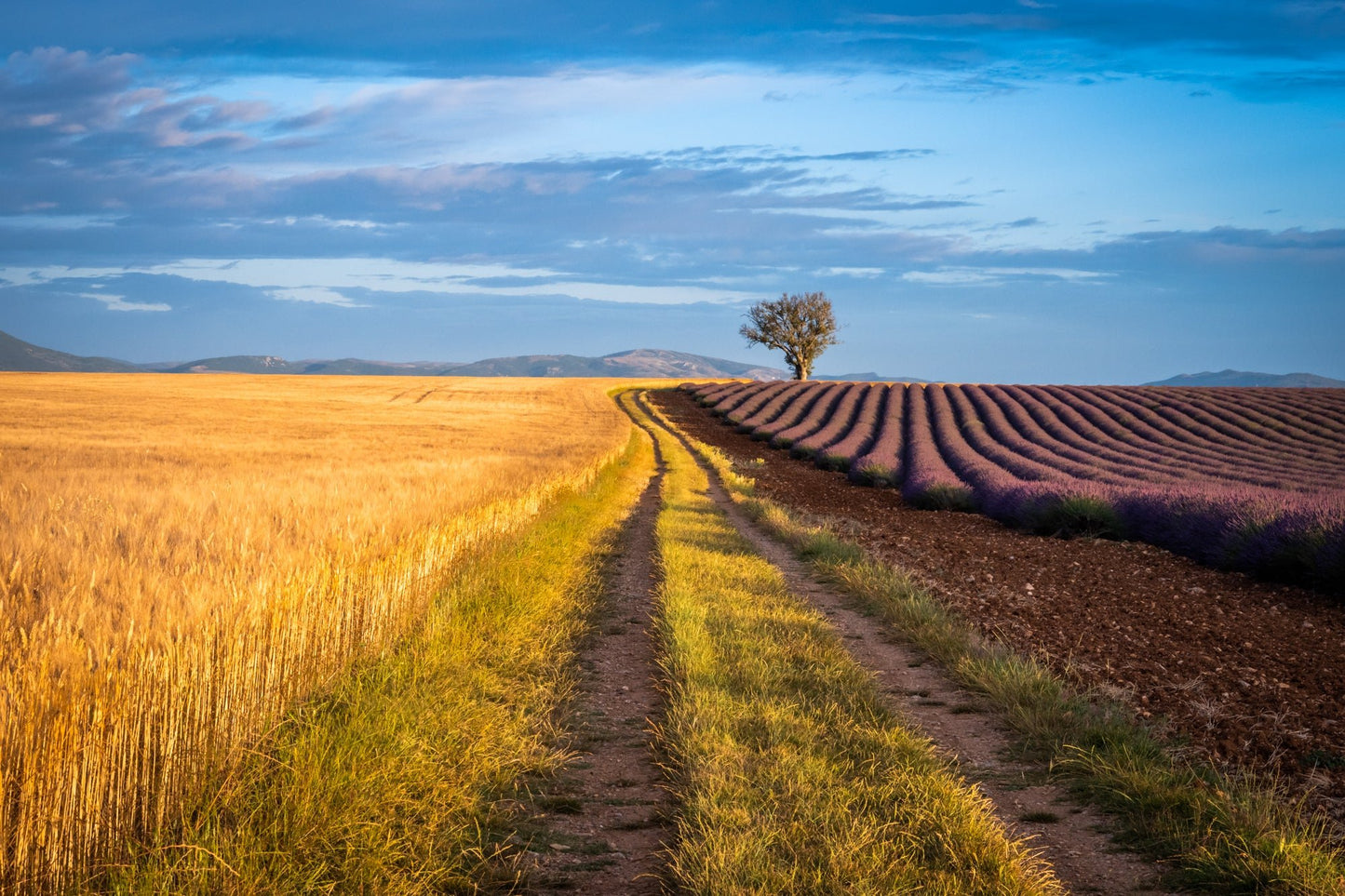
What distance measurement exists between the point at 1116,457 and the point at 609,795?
2578 cm

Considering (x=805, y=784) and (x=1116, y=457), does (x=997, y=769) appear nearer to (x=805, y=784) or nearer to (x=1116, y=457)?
(x=805, y=784)

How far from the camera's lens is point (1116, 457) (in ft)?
87.4

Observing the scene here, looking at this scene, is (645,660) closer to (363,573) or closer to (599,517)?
(363,573)

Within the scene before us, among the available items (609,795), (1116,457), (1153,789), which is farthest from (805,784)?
(1116,457)

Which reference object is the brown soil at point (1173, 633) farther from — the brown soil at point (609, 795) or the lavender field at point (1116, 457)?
the brown soil at point (609, 795)

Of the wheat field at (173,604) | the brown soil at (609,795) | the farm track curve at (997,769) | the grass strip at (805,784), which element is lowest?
the brown soil at (609,795)

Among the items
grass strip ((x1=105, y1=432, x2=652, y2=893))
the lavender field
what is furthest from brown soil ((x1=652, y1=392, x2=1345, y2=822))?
grass strip ((x1=105, y1=432, x2=652, y2=893))

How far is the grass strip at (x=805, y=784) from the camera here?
12.9ft

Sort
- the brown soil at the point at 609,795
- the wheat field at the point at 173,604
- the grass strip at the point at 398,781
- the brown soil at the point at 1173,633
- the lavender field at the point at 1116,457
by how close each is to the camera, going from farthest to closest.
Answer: the lavender field at the point at 1116,457 < the brown soil at the point at 1173,633 < the brown soil at the point at 609,795 < the grass strip at the point at 398,781 < the wheat field at the point at 173,604

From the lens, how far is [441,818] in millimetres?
4438

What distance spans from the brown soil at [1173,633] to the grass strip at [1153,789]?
1.43 ft

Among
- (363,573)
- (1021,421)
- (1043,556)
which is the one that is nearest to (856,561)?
(1043,556)

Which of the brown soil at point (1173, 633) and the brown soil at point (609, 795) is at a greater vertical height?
the brown soil at point (1173, 633)

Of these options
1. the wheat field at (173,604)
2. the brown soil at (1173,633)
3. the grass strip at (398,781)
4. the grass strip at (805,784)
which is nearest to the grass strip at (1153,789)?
the brown soil at (1173,633)
